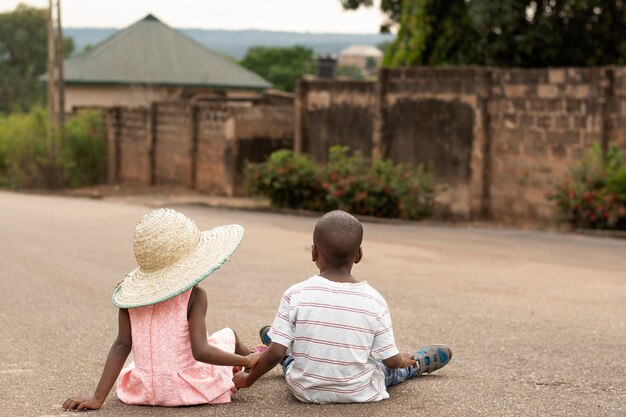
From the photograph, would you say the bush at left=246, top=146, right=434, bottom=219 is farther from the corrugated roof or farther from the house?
the corrugated roof

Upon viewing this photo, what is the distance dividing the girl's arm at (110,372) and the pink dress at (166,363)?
34 mm

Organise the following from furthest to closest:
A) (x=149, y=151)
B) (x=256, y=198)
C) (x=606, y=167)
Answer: (x=149, y=151)
(x=256, y=198)
(x=606, y=167)

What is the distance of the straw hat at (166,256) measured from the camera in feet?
17.4

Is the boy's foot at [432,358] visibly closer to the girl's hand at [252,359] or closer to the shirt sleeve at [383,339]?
the shirt sleeve at [383,339]

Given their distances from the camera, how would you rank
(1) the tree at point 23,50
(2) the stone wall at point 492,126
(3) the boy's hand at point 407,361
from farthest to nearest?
(1) the tree at point 23,50 < (2) the stone wall at point 492,126 < (3) the boy's hand at point 407,361

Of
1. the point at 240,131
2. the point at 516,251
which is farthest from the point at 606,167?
the point at 240,131

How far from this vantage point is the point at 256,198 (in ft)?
81.3

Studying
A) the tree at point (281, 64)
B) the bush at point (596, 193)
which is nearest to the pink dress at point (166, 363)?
the bush at point (596, 193)

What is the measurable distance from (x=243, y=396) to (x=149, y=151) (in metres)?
25.5

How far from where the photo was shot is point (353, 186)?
19578mm

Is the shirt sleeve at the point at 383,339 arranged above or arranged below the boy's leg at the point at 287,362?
above

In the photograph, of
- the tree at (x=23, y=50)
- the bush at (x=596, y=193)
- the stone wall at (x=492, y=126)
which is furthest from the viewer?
the tree at (x=23, y=50)

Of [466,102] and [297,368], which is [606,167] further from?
[297,368]

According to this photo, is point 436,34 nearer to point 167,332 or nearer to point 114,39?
point 167,332
